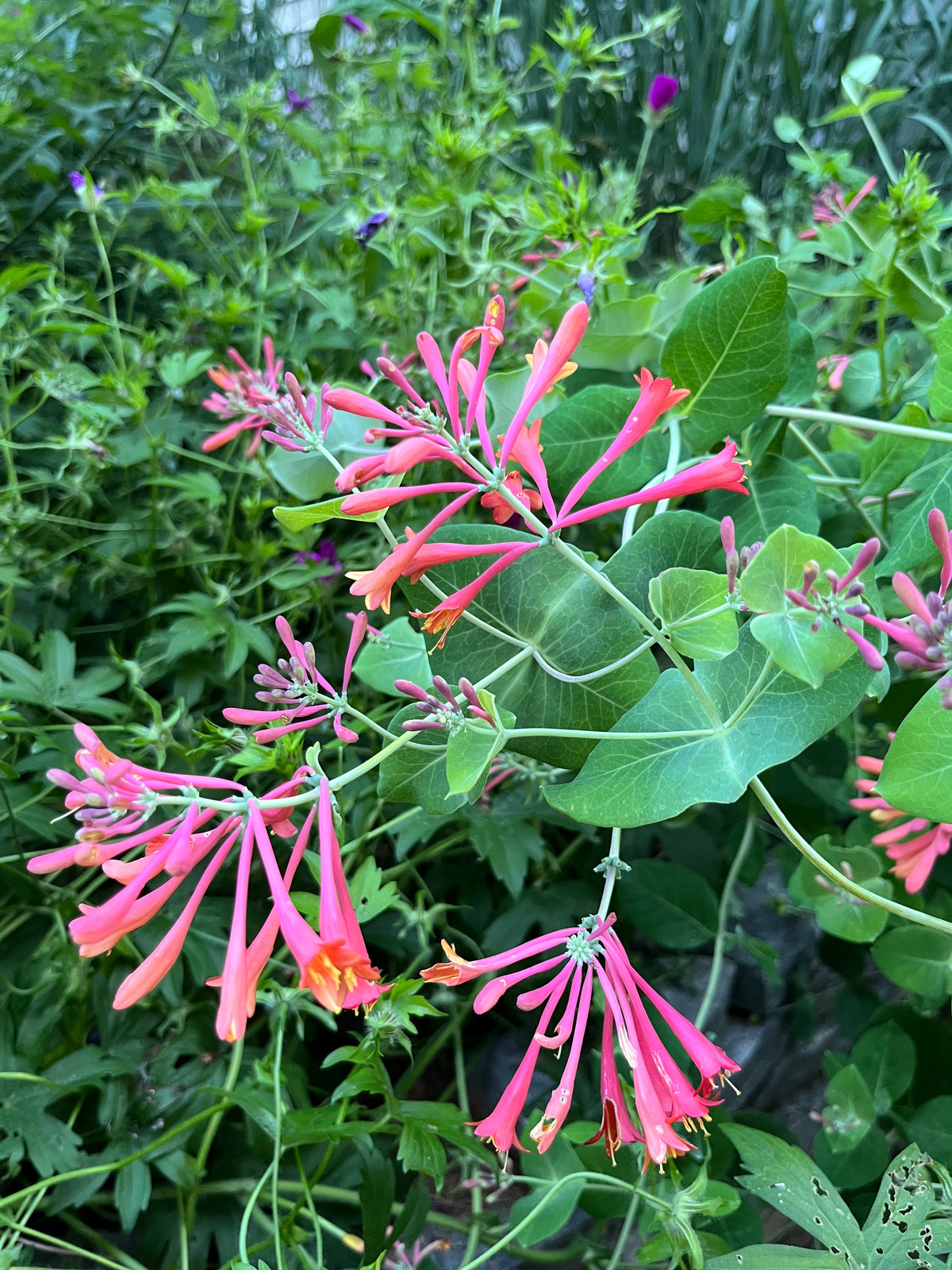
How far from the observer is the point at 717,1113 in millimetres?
515

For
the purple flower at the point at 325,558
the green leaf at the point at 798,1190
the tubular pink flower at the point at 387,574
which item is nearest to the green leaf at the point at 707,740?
the tubular pink flower at the point at 387,574

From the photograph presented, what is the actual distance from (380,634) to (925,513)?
1.04ft

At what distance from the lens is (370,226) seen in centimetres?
75

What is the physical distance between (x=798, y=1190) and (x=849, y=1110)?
5.9 inches

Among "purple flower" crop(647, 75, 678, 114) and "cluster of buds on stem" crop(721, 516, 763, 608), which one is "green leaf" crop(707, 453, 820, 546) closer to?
"cluster of buds on stem" crop(721, 516, 763, 608)

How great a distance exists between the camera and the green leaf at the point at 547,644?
404 mm

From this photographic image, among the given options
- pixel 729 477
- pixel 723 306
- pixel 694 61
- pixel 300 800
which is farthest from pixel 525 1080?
pixel 694 61

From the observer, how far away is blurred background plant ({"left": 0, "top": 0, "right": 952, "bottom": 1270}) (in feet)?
1.76

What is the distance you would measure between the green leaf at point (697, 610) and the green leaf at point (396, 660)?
172 millimetres

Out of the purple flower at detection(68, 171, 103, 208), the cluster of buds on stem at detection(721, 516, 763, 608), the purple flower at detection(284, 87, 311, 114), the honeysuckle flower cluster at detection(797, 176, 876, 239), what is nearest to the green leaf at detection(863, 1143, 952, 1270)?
the cluster of buds on stem at detection(721, 516, 763, 608)

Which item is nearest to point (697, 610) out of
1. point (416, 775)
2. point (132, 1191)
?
point (416, 775)

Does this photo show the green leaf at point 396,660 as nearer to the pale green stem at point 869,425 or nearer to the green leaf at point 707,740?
the green leaf at point 707,740

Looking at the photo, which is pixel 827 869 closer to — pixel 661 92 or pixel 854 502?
pixel 854 502

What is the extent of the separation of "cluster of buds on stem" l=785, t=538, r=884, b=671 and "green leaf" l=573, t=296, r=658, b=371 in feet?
1.06
